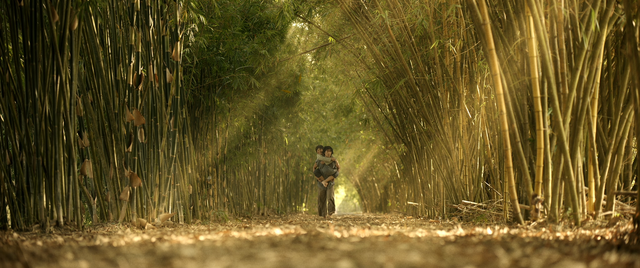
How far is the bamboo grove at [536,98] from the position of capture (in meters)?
2.31

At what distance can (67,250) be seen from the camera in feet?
4.85

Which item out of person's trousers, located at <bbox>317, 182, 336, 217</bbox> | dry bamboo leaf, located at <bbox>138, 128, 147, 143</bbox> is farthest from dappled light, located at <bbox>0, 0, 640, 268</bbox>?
person's trousers, located at <bbox>317, 182, 336, 217</bbox>

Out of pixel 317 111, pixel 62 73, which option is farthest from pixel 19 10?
pixel 317 111

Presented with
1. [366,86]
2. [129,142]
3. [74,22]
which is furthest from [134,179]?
[366,86]

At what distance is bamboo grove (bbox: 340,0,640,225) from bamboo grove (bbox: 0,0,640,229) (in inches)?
0.4

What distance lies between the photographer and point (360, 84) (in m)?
5.42

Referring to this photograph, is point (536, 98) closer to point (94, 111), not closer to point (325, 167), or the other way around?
point (94, 111)

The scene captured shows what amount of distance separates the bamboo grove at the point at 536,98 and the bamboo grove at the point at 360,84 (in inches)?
0.4

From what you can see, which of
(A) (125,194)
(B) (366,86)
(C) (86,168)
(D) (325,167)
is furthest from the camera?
(D) (325,167)

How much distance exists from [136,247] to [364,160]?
9465 millimetres

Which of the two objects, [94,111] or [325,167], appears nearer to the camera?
[94,111]

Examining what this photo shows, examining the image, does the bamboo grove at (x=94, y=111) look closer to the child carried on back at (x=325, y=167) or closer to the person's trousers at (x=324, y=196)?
the child carried on back at (x=325, y=167)

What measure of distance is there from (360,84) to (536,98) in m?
3.18

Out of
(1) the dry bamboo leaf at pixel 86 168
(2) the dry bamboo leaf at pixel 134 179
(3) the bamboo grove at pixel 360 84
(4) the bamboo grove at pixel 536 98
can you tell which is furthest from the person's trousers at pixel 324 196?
(1) the dry bamboo leaf at pixel 86 168
